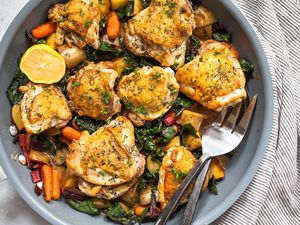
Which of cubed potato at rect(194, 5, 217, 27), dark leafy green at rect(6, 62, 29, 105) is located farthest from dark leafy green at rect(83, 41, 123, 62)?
cubed potato at rect(194, 5, 217, 27)

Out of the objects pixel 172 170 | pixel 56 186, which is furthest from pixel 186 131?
pixel 56 186

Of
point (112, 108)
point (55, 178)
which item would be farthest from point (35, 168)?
point (112, 108)

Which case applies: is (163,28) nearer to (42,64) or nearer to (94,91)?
(94,91)

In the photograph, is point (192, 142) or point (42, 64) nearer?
point (42, 64)

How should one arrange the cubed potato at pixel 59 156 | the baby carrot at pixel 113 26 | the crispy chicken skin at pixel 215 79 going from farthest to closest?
the cubed potato at pixel 59 156, the baby carrot at pixel 113 26, the crispy chicken skin at pixel 215 79

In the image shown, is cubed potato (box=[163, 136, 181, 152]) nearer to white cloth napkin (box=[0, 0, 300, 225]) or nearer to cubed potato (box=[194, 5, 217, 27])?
white cloth napkin (box=[0, 0, 300, 225])

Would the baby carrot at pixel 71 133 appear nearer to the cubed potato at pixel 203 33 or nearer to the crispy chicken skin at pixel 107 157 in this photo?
the crispy chicken skin at pixel 107 157

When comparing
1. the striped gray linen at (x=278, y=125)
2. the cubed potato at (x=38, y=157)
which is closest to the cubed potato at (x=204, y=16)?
the striped gray linen at (x=278, y=125)
